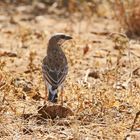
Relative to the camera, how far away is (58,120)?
6609 mm

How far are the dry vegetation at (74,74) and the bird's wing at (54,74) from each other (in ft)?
0.79

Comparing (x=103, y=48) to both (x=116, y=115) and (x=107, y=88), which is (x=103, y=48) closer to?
(x=107, y=88)

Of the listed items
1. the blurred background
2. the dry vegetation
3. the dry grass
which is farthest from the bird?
the dry grass

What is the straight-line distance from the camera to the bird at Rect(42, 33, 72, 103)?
23.0 ft

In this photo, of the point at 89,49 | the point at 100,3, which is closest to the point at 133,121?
the point at 89,49

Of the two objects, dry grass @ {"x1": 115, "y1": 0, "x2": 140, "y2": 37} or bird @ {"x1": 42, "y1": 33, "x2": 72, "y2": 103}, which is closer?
bird @ {"x1": 42, "y1": 33, "x2": 72, "y2": 103}

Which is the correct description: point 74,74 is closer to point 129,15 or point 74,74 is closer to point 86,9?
point 129,15

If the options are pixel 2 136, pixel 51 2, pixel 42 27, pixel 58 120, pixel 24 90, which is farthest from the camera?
pixel 51 2

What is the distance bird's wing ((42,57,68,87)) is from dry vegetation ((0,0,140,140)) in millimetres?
240

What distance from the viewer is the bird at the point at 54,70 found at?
7.02m

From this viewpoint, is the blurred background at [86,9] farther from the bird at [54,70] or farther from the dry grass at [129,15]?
the bird at [54,70]

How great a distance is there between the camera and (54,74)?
7.26 meters

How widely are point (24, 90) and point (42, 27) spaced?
13.9ft

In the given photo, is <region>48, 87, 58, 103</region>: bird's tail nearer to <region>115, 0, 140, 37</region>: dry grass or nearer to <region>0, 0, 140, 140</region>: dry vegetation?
<region>0, 0, 140, 140</region>: dry vegetation
